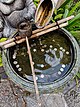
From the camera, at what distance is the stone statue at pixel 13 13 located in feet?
10.0

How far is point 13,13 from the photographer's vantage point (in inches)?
123

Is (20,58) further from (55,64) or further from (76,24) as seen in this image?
(76,24)

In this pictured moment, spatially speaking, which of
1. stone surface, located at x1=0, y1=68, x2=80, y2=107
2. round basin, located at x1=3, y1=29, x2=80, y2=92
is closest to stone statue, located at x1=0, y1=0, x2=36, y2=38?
round basin, located at x1=3, y1=29, x2=80, y2=92

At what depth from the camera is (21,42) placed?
2.97 meters

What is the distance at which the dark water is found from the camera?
2.91m

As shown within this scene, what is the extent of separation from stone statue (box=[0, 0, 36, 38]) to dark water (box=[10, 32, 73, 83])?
0.29m

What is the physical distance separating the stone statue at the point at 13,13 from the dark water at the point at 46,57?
29 centimetres

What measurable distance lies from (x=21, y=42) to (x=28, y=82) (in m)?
0.43

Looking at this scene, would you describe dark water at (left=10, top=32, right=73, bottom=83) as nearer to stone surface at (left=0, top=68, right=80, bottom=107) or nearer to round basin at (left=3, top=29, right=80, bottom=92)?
round basin at (left=3, top=29, right=80, bottom=92)

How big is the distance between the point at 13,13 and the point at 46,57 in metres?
0.60

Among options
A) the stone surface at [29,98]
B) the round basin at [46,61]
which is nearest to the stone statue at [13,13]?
the round basin at [46,61]

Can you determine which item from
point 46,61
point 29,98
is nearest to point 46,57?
point 46,61

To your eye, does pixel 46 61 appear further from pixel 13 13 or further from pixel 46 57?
pixel 13 13

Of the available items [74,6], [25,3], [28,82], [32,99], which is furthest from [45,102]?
[74,6]
